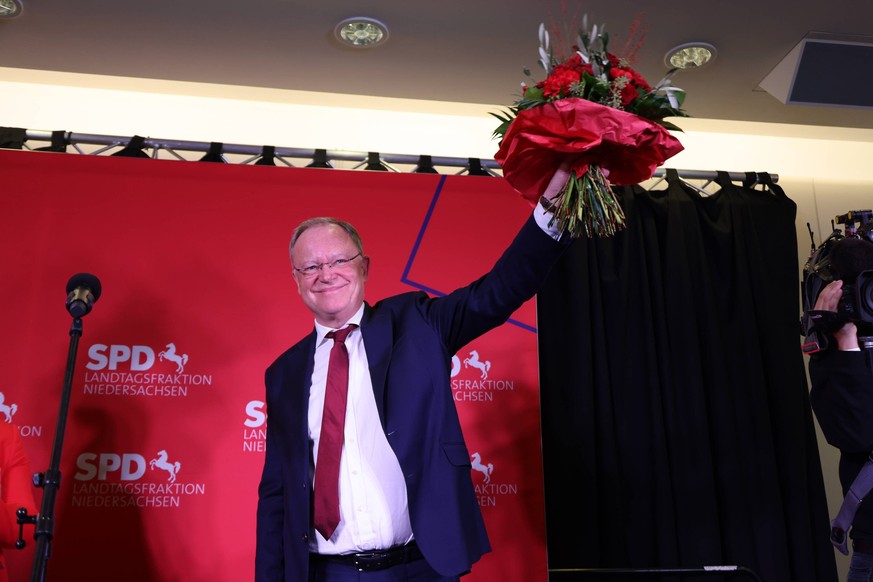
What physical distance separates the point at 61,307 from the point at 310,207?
124 cm

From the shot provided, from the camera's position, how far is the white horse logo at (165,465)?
3592mm

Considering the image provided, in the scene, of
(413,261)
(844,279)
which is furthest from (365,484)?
(413,261)

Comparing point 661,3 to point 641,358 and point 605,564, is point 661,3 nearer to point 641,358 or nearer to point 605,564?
point 641,358

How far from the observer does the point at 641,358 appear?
4426 millimetres

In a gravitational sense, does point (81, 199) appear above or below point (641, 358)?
above

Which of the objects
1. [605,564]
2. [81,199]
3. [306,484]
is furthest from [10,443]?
[605,564]

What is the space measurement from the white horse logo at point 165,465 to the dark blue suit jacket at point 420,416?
3.97 ft

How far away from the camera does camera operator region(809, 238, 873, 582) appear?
99.1 inches

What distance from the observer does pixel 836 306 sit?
106 inches

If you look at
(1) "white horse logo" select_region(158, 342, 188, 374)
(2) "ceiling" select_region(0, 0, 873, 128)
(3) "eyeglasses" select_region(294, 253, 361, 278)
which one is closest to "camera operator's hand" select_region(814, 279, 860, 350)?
(3) "eyeglasses" select_region(294, 253, 361, 278)

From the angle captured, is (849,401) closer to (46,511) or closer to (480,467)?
(480,467)

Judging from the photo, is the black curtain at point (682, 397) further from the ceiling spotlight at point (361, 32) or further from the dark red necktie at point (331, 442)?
the dark red necktie at point (331, 442)

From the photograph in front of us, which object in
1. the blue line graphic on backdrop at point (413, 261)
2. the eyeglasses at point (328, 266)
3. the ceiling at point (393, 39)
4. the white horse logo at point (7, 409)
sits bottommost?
the white horse logo at point (7, 409)

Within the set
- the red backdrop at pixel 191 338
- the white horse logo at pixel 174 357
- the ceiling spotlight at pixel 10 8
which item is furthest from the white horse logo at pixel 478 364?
the ceiling spotlight at pixel 10 8
